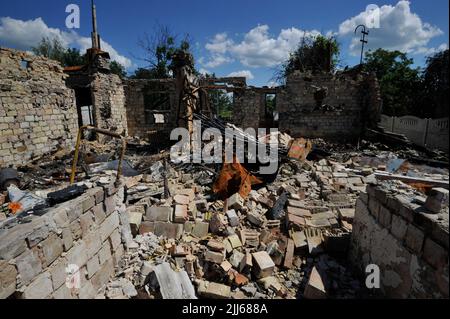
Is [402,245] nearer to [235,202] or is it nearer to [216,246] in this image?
[216,246]

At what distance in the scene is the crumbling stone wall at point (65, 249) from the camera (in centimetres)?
188

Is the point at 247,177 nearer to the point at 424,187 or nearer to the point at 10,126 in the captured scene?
the point at 424,187

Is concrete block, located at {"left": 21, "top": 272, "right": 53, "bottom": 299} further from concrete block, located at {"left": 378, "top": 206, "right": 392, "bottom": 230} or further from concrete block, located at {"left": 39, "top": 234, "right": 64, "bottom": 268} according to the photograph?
concrete block, located at {"left": 378, "top": 206, "right": 392, "bottom": 230}

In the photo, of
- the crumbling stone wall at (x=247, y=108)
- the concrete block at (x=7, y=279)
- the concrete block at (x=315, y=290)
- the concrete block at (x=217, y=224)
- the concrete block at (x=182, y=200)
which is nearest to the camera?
the concrete block at (x=7, y=279)

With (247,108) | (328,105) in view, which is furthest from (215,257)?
(328,105)

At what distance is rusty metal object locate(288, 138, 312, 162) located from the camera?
744 cm

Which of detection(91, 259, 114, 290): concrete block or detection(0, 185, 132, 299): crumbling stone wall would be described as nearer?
detection(0, 185, 132, 299): crumbling stone wall

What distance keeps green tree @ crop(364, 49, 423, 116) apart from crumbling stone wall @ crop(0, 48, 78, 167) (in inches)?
640

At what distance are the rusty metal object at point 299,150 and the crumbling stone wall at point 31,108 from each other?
9041mm

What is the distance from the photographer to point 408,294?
2193 mm

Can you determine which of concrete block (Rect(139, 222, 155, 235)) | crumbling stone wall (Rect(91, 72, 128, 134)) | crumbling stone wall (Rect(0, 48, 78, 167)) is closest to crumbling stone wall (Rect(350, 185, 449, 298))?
concrete block (Rect(139, 222, 155, 235))

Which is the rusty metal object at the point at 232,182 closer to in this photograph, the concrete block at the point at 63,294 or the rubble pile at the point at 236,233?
the rubble pile at the point at 236,233

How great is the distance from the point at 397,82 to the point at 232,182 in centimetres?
1771

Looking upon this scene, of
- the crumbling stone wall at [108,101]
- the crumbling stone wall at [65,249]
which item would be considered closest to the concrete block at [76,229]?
the crumbling stone wall at [65,249]
